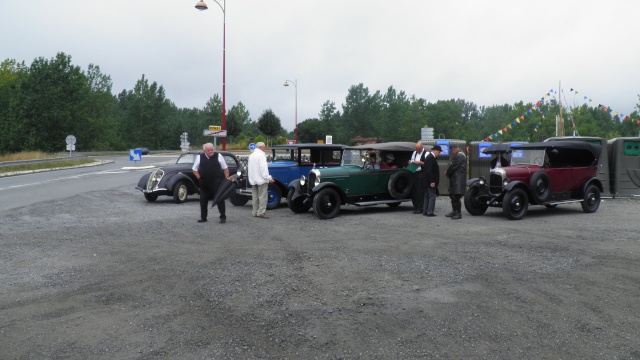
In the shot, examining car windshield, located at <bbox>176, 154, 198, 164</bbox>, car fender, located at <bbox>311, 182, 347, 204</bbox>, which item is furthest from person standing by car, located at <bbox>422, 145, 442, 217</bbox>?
car windshield, located at <bbox>176, 154, 198, 164</bbox>

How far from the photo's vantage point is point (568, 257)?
26.4 ft

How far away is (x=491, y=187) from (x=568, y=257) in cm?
518

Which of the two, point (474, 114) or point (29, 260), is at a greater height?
point (474, 114)

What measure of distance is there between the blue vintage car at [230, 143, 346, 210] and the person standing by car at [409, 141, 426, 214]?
2.17 metres

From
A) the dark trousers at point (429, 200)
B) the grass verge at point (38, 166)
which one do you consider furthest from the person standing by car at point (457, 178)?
the grass verge at point (38, 166)

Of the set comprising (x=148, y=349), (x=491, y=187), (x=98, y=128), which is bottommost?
(x=148, y=349)

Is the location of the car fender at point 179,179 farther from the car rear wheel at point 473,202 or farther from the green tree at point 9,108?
the green tree at point 9,108

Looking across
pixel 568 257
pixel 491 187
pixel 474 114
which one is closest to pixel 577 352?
pixel 568 257

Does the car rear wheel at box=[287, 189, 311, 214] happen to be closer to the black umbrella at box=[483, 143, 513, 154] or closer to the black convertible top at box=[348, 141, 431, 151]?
the black convertible top at box=[348, 141, 431, 151]

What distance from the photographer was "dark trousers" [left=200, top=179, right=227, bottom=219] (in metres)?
12.0

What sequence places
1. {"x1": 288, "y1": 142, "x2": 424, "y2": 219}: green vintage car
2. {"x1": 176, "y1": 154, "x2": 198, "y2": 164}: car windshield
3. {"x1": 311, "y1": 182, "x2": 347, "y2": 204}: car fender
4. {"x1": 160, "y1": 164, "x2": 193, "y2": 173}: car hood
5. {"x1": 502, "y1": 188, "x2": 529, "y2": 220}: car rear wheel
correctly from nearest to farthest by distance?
{"x1": 502, "y1": 188, "x2": 529, "y2": 220}: car rear wheel
{"x1": 311, "y1": 182, "x2": 347, "y2": 204}: car fender
{"x1": 288, "y1": 142, "x2": 424, "y2": 219}: green vintage car
{"x1": 160, "y1": 164, "x2": 193, "y2": 173}: car hood
{"x1": 176, "y1": 154, "x2": 198, "y2": 164}: car windshield

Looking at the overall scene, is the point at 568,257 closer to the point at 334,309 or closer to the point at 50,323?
the point at 334,309

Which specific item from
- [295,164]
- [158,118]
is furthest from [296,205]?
[158,118]

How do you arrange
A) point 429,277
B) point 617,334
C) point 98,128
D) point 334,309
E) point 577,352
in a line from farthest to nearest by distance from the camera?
point 98,128 → point 429,277 → point 334,309 → point 617,334 → point 577,352
